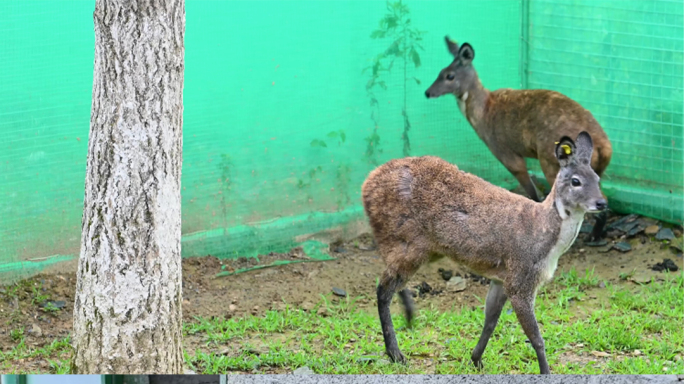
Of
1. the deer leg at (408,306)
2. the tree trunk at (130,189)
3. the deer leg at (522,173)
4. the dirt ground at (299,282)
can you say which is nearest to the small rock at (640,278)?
the dirt ground at (299,282)

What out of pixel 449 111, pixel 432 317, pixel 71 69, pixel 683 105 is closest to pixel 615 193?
pixel 683 105

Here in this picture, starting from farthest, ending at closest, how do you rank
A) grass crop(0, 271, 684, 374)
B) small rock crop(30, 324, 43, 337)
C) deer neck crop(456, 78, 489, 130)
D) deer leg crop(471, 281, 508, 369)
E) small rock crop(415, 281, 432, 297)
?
deer neck crop(456, 78, 489, 130) < small rock crop(415, 281, 432, 297) < small rock crop(30, 324, 43, 337) < grass crop(0, 271, 684, 374) < deer leg crop(471, 281, 508, 369)

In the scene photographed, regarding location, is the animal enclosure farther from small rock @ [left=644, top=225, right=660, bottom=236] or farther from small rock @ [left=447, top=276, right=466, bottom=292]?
small rock @ [left=447, top=276, right=466, bottom=292]

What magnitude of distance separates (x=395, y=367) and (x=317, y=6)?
3496 millimetres

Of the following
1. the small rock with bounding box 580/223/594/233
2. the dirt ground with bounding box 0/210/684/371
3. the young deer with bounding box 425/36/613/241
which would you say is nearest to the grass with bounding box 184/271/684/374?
the dirt ground with bounding box 0/210/684/371

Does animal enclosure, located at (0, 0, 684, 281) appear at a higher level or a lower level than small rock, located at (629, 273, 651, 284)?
higher

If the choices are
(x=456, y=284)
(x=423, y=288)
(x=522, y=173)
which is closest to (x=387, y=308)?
(x=423, y=288)

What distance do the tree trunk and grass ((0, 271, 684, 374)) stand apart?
0.82 m

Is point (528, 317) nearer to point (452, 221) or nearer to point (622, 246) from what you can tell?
point (452, 221)

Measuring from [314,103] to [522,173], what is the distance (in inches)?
80.0

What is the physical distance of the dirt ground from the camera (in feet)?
19.1

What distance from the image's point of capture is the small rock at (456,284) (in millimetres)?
6680

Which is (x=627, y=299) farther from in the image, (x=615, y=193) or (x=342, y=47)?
(x=342, y=47)

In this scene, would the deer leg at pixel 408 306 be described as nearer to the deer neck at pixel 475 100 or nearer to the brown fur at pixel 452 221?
the brown fur at pixel 452 221
